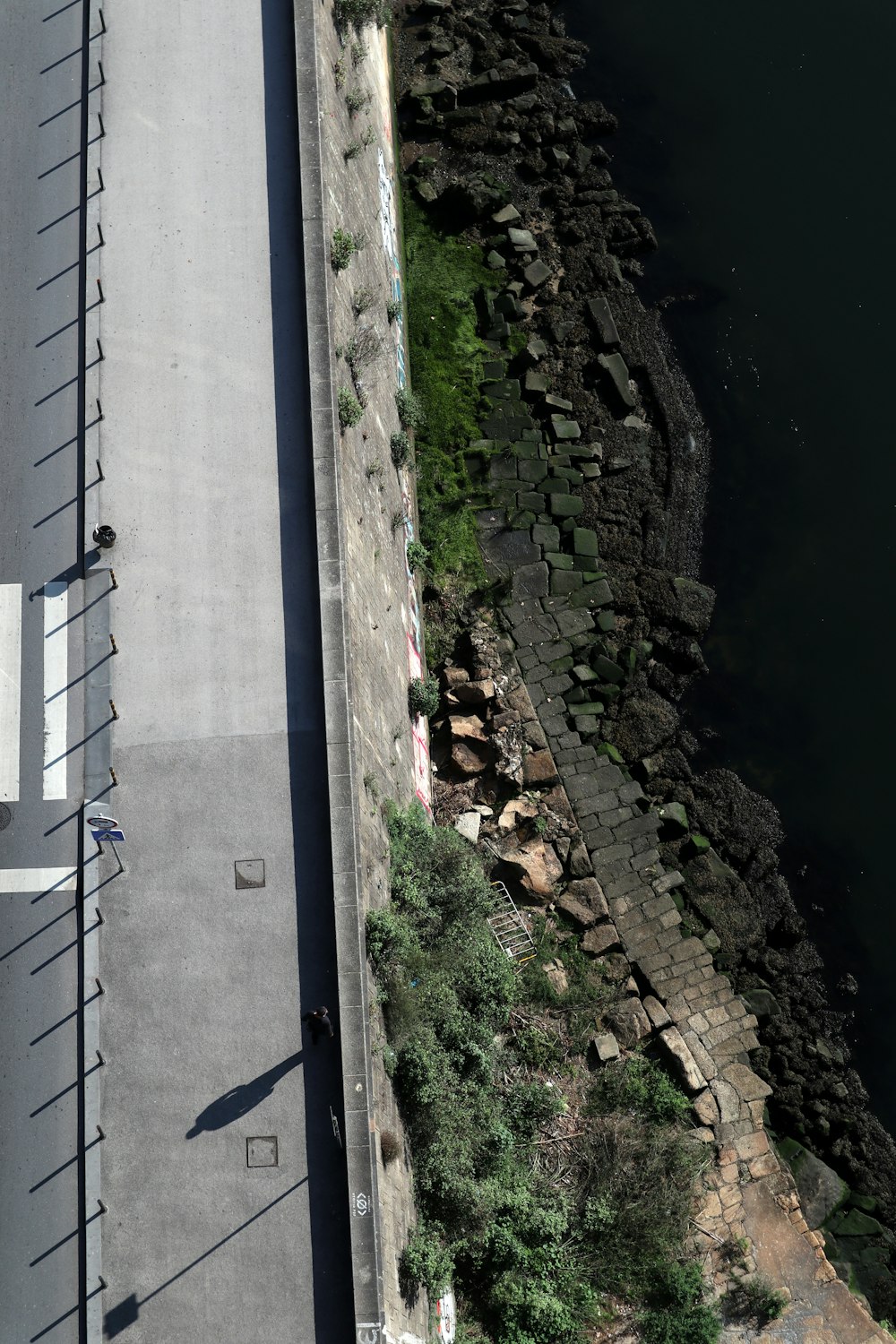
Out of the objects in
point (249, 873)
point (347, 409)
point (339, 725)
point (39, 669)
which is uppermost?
point (347, 409)

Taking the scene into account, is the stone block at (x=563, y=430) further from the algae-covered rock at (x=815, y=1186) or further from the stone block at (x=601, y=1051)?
the algae-covered rock at (x=815, y=1186)

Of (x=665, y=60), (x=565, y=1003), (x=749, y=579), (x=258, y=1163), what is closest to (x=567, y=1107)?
(x=565, y=1003)

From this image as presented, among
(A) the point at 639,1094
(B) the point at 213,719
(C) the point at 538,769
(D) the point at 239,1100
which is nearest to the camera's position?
(D) the point at 239,1100

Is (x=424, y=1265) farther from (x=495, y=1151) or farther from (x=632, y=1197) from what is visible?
(x=632, y=1197)

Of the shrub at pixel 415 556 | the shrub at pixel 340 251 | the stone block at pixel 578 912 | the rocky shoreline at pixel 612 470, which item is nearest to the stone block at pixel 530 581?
the rocky shoreline at pixel 612 470

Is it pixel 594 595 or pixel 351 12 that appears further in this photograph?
pixel 594 595

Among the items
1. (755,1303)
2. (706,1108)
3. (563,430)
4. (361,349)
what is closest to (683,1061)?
(706,1108)

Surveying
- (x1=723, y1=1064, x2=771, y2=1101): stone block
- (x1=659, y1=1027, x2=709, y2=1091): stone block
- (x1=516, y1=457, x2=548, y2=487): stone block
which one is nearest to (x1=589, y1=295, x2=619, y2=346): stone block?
(x1=516, y1=457, x2=548, y2=487): stone block
